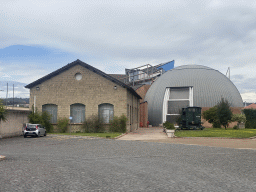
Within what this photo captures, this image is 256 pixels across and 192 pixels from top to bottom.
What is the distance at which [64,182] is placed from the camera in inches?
310

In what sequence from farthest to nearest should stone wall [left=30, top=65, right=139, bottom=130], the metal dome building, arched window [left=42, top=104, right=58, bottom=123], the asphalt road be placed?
the metal dome building
arched window [left=42, top=104, right=58, bottom=123]
stone wall [left=30, top=65, right=139, bottom=130]
the asphalt road

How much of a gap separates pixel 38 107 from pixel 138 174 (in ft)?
94.9

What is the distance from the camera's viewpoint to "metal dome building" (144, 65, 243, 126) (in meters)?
53.9

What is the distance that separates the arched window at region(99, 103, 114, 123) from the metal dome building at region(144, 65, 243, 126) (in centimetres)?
2112

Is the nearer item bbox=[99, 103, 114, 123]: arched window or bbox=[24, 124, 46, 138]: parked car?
bbox=[24, 124, 46, 138]: parked car

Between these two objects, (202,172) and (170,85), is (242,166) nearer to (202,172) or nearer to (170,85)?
(202,172)

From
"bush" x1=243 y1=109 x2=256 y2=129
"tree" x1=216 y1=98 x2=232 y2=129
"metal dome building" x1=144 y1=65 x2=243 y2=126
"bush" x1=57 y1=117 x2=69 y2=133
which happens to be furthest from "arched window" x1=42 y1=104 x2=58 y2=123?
"bush" x1=243 y1=109 x2=256 y2=129

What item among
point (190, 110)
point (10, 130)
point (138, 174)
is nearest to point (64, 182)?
point (138, 174)

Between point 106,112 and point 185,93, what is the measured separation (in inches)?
972

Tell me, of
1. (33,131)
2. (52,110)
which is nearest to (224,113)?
(52,110)

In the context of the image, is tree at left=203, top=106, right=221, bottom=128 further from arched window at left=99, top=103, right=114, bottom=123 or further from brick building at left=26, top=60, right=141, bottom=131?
arched window at left=99, top=103, right=114, bottom=123

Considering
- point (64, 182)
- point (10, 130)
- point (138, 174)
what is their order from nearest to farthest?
point (64, 182), point (138, 174), point (10, 130)

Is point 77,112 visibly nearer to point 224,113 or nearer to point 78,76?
point 78,76

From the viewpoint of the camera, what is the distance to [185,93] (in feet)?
182
